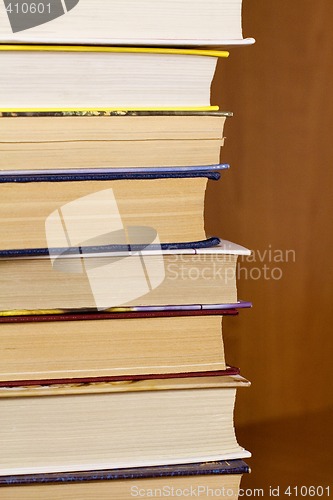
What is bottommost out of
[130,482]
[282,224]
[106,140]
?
[130,482]

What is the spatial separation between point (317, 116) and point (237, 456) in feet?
1.27

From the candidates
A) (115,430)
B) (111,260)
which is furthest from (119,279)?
(115,430)

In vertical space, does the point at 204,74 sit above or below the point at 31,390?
above

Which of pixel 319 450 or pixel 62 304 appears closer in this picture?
pixel 62 304

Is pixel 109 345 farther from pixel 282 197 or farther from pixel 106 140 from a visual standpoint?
pixel 282 197

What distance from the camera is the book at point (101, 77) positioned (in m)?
0.68

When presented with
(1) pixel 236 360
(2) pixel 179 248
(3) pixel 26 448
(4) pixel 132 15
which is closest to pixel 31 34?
(4) pixel 132 15

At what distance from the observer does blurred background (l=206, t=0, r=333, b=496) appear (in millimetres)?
902

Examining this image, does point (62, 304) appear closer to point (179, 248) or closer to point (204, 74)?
point (179, 248)

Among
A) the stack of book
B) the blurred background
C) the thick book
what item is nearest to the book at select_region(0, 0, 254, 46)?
the stack of book

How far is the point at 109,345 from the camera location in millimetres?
701

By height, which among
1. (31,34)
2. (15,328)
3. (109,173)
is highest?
(31,34)

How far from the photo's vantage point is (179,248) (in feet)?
2.30

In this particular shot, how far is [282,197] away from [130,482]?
1.23 ft
